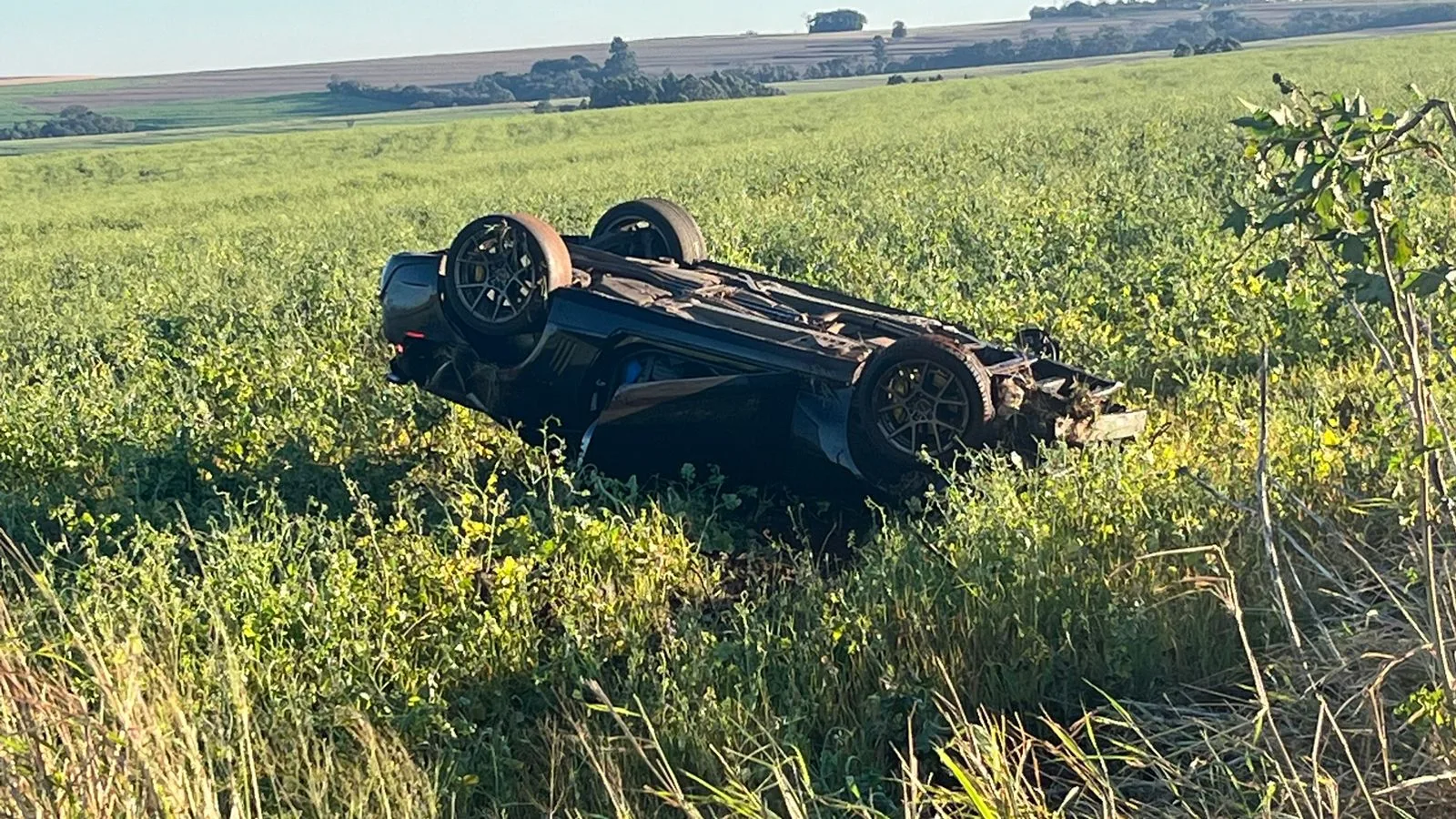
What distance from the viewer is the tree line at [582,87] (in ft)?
199

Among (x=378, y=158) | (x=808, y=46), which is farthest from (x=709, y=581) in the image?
(x=808, y=46)

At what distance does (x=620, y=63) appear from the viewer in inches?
3917

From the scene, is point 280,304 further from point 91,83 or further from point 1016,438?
point 91,83

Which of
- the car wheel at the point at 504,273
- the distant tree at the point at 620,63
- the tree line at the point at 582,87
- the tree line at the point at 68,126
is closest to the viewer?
the car wheel at the point at 504,273

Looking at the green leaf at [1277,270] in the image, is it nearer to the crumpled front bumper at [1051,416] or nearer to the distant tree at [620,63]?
the crumpled front bumper at [1051,416]

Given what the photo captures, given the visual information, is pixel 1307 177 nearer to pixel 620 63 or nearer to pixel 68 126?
pixel 68 126

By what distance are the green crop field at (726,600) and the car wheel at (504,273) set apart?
0.61 m

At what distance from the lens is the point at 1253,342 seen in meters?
7.42

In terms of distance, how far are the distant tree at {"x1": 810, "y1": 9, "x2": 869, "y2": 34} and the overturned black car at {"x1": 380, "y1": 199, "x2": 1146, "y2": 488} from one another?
129590 millimetres

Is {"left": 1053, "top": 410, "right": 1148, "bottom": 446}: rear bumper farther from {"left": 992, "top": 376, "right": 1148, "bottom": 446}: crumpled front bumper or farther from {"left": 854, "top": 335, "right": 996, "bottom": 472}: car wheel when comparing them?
{"left": 854, "top": 335, "right": 996, "bottom": 472}: car wheel

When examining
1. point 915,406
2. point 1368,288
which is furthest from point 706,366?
point 1368,288

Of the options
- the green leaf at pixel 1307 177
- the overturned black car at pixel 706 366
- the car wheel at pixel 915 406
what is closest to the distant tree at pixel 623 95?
the overturned black car at pixel 706 366

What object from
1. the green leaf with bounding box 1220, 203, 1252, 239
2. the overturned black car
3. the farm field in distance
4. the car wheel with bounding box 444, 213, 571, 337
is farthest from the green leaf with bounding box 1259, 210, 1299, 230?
the farm field in distance

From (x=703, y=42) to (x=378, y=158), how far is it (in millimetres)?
88446
